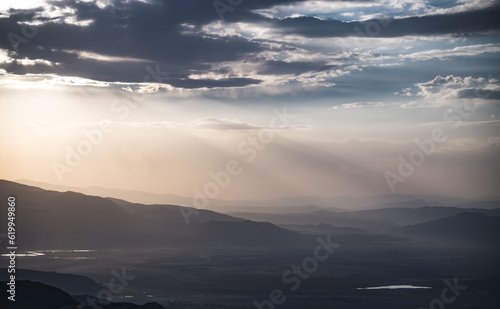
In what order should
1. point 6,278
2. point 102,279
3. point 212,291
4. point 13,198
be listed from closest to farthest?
point 13,198 < point 6,278 < point 212,291 < point 102,279

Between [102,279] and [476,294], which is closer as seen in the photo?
[476,294]

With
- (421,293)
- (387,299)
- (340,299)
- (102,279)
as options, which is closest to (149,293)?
(102,279)

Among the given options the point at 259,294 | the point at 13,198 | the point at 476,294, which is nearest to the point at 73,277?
the point at 259,294

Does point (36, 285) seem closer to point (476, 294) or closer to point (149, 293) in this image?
point (149, 293)

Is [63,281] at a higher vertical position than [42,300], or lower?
higher

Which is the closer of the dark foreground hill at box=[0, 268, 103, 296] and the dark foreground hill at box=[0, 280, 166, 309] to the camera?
the dark foreground hill at box=[0, 280, 166, 309]

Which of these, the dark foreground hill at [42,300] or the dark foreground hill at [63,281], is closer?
the dark foreground hill at [42,300]

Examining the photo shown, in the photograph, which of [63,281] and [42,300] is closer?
[42,300]

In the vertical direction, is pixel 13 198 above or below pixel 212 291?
above

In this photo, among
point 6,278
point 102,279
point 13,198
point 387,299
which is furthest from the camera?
point 102,279
